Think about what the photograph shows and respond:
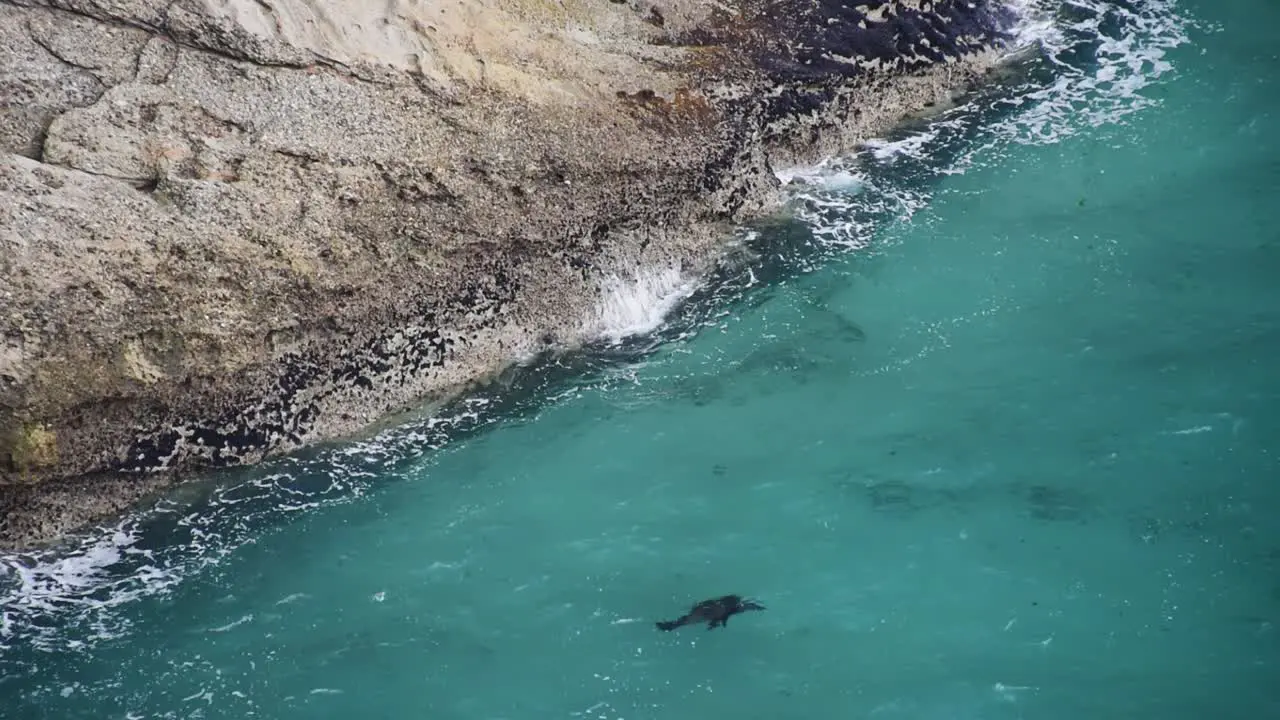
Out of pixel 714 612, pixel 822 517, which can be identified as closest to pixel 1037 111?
pixel 822 517

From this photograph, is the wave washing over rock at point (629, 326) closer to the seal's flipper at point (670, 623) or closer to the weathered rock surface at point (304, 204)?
the weathered rock surface at point (304, 204)

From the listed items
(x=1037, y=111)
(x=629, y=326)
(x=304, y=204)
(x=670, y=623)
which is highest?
(x=304, y=204)

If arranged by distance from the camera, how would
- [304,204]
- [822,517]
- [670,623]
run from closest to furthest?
[670,623] < [822,517] < [304,204]

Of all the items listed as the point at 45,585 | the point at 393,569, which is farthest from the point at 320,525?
the point at 45,585

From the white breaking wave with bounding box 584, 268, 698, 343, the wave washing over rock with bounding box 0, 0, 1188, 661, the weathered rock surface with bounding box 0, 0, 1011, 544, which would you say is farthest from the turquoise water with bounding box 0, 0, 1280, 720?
the weathered rock surface with bounding box 0, 0, 1011, 544

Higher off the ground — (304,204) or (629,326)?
(304,204)

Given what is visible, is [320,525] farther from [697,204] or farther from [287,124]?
[697,204]

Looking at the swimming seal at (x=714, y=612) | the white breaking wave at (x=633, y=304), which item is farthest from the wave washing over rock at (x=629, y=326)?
the swimming seal at (x=714, y=612)

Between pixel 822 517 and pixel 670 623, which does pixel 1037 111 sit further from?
pixel 670 623
